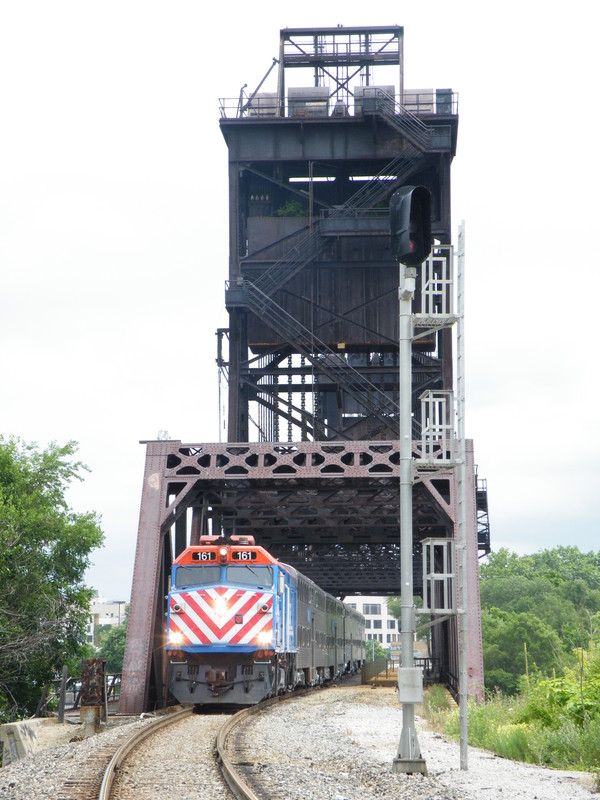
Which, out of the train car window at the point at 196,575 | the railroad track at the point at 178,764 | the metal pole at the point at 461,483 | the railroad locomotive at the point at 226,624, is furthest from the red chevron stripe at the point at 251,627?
the metal pole at the point at 461,483

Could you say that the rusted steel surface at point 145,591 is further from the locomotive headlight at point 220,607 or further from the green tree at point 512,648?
the green tree at point 512,648

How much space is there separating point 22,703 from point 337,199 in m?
25.9

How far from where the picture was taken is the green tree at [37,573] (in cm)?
3447

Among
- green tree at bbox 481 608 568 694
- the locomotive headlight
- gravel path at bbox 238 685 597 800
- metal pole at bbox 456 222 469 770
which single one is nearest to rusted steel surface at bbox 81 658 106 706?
the locomotive headlight

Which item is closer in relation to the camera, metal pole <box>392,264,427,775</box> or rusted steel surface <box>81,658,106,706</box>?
metal pole <box>392,264,427,775</box>

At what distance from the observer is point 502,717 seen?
19625 mm

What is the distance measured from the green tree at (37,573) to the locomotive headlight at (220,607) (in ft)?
42.1

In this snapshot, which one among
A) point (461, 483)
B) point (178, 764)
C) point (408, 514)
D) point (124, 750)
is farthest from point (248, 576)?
point (461, 483)

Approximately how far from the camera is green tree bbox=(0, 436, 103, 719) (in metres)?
34.5

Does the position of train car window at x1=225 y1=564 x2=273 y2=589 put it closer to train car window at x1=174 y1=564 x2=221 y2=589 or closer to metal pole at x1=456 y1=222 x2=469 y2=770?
train car window at x1=174 y1=564 x2=221 y2=589

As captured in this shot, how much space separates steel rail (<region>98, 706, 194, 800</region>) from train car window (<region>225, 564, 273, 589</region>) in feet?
10.9

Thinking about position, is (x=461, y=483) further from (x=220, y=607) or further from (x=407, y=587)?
(x=220, y=607)

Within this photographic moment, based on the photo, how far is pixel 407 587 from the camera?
14547 mm

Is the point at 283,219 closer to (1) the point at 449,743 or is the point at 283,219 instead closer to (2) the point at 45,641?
(2) the point at 45,641
